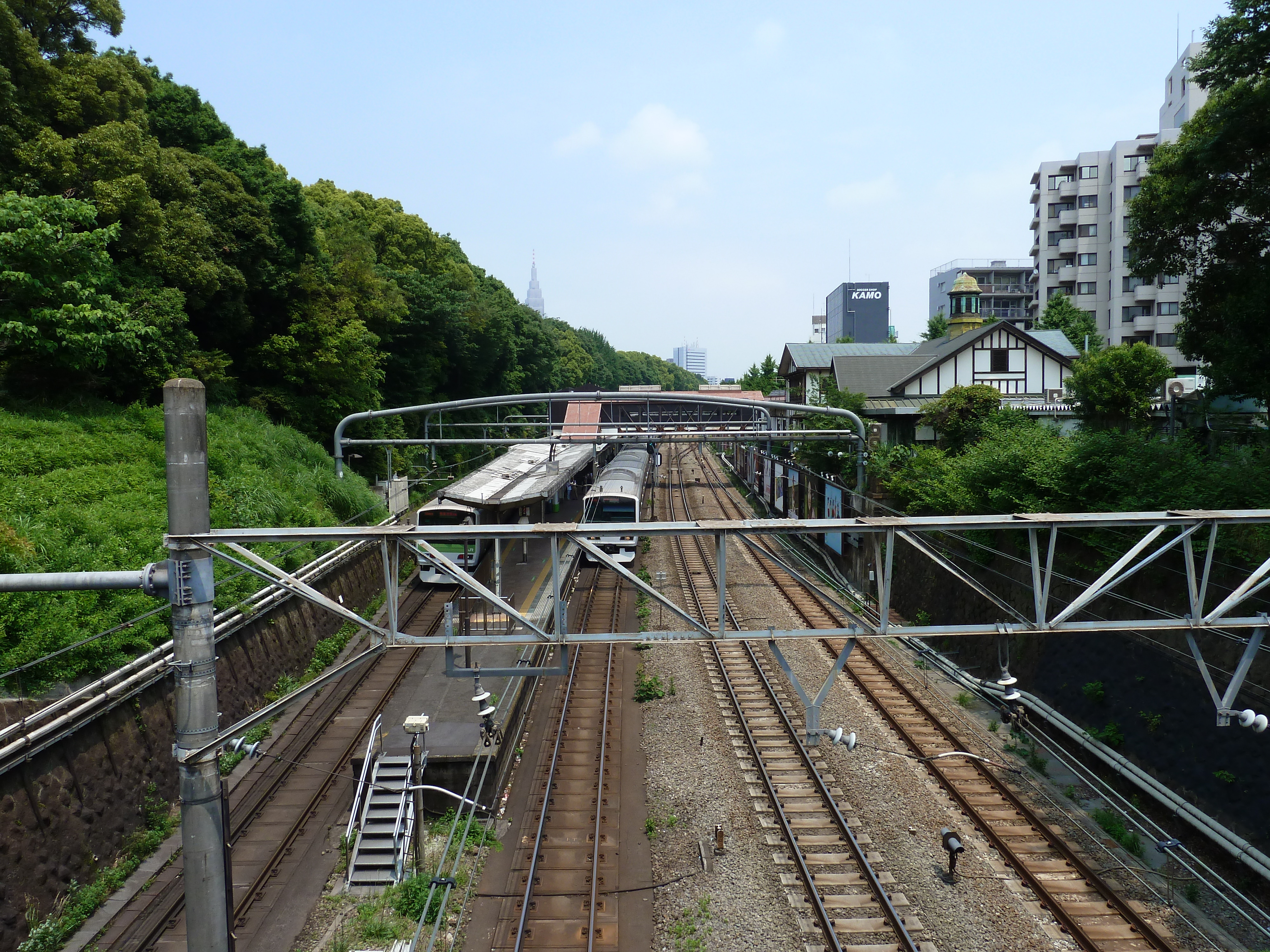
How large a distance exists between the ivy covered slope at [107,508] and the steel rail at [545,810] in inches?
217

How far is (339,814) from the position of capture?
11297 mm

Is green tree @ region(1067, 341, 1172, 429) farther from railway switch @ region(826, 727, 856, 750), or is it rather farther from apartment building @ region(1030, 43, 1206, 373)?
apartment building @ region(1030, 43, 1206, 373)

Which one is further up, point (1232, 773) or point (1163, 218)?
point (1163, 218)

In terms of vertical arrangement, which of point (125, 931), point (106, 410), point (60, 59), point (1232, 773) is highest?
point (60, 59)

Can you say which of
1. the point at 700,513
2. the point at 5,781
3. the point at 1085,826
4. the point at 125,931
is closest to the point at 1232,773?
the point at 1085,826

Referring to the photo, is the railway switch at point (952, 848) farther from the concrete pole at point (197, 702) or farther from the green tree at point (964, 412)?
the green tree at point (964, 412)

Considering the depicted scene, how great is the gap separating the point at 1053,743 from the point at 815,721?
26.0 ft

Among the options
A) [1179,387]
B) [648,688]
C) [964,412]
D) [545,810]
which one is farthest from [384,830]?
[1179,387]

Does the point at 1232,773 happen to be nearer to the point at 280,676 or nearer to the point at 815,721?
the point at 815,721

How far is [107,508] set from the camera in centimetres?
1400

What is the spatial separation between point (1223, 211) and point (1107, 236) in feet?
125

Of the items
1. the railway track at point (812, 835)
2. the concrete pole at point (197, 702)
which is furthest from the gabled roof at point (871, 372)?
the concrete pole at point (197, 702)

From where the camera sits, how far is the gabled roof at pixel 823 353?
40.2m

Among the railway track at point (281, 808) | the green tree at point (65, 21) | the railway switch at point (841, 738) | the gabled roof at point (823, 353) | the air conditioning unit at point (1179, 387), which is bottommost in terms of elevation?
the railway track at point (281, 808)
